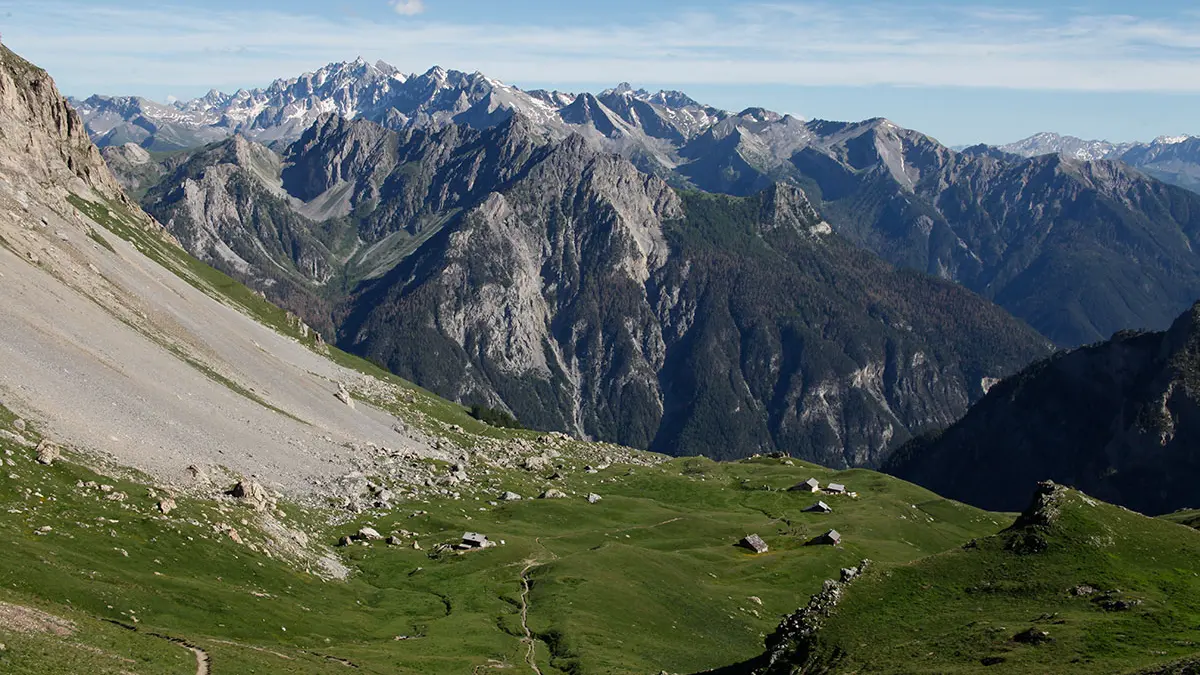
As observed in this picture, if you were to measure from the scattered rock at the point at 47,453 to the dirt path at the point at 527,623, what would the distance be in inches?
1883

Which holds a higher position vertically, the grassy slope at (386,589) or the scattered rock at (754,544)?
the grassy slope at (386,589)

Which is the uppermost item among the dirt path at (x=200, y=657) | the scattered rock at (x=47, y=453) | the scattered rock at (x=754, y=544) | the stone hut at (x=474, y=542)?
the scattered rock at (x=47, y=453)

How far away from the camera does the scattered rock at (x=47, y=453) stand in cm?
9519

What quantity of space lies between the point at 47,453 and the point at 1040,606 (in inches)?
3441

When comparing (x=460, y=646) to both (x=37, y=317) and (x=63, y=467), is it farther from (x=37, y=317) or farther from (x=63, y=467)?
(x=37, y=317)

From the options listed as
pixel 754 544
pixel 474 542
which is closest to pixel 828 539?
pixel 754 544

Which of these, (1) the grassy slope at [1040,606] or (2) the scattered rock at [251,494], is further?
(2) the scattered rock at [251,494]

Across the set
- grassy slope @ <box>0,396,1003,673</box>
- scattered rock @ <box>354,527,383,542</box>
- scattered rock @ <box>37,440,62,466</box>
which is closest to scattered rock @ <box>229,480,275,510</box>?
grassy slope @ <box>0,396,1003,673</box>

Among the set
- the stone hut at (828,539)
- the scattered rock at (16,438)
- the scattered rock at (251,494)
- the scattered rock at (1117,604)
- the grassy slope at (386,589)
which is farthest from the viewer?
the stone hut at (828,539)

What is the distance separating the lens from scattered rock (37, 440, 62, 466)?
312 ft

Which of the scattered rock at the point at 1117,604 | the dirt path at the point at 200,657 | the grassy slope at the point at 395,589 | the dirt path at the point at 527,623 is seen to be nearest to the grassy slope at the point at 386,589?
the grassy slope at the point at 395,589

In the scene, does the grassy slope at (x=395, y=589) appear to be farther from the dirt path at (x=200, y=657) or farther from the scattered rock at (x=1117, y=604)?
the scattered rock at (x=1117, y=604)

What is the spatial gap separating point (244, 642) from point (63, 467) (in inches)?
1320

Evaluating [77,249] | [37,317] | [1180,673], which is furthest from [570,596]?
[77,249]
